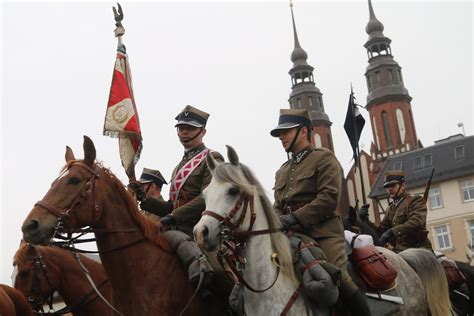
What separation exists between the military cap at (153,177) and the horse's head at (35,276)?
116 inches

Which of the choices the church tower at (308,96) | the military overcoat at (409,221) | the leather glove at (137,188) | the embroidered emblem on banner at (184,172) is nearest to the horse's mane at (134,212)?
the leather glove at (137,188)

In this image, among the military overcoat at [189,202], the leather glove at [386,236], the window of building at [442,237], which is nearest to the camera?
the military overcoat at [189,202]

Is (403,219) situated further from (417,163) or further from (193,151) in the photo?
(417,163)

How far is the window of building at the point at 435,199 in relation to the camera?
163 feet

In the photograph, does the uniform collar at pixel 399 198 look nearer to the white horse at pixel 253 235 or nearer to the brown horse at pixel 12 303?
the white horse at pixel 253 235

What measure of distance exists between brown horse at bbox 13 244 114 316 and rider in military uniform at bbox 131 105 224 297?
175 centimetres

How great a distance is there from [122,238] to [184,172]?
1.46 meters

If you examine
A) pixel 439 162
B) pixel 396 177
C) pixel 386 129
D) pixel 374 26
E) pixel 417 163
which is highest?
pixel 374 26

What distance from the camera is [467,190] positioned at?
4894 centimetres

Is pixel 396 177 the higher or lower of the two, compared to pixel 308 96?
lower

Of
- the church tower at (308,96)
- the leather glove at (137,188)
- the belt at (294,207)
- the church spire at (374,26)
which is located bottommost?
the belt at (294,207)

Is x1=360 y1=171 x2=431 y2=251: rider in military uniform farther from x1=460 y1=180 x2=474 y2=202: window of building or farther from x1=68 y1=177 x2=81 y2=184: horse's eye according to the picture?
x1=460 y1=180 x2=474 y2=202: window of building

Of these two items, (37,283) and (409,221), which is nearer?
(37,283)

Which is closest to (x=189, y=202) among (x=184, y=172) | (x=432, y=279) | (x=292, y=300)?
(x=184, y=172)
